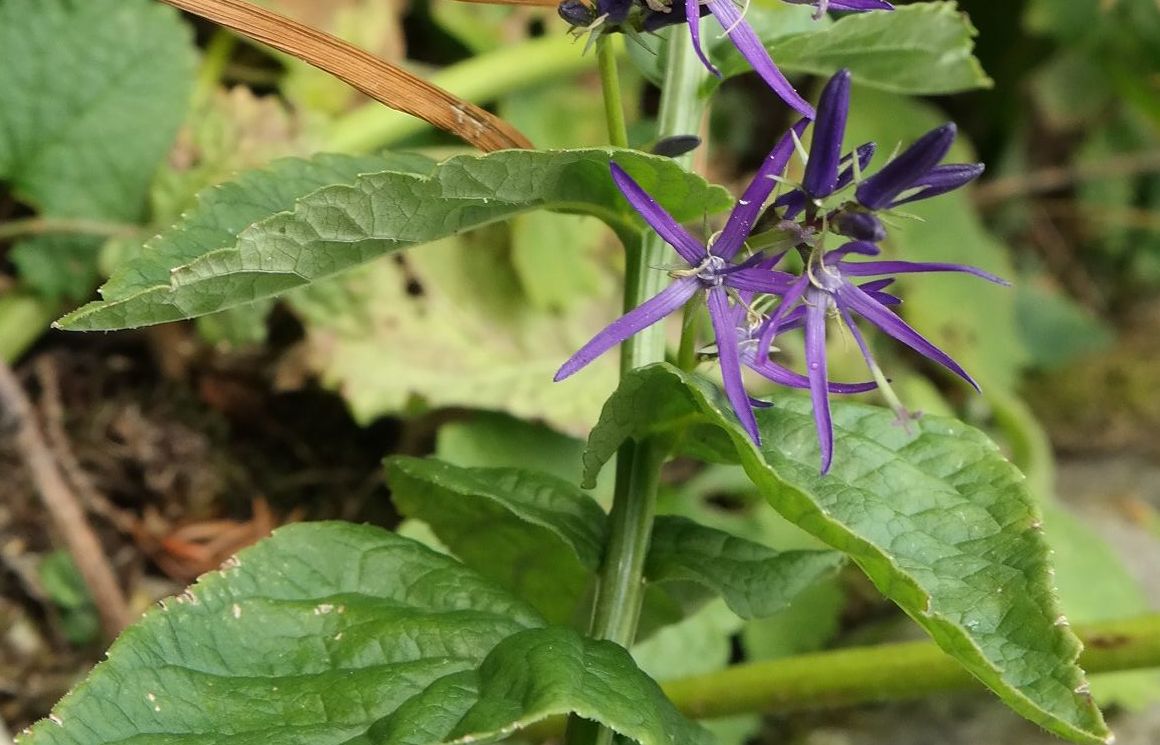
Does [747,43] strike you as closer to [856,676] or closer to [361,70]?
[361,70]

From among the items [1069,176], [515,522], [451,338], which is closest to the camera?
[515,522]

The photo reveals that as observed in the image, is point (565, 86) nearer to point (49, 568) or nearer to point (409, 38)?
point (409, 38)

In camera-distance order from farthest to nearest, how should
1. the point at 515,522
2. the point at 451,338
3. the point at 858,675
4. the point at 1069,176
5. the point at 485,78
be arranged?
1. the point at 1069,176
2. the point at 485,78
3. the point at 451,338
4. the point at 858,675
5. the point at 515,522

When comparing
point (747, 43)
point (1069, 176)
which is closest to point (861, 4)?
point (747, 43)

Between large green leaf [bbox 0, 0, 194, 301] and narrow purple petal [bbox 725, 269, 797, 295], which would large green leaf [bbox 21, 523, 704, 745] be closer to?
narrow purple petal [bbox 725, 269, 797, 295]

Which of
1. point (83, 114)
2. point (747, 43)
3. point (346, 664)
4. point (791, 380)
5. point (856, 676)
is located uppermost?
point (83, 114)

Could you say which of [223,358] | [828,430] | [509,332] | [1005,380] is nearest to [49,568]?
[223,358]

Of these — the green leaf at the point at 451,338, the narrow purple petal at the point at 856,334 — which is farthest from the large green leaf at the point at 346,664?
the green leaf at the point at 451,338
